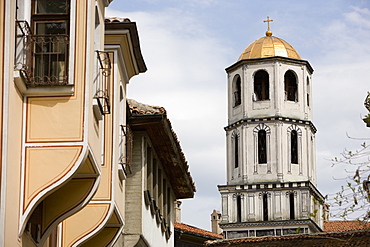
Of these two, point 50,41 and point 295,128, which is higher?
point 295,128

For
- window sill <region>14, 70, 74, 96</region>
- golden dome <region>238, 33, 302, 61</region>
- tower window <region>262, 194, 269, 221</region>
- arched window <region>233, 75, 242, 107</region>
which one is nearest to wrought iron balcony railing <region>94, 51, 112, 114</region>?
window sill <region>14, 70, 74, 96</region>

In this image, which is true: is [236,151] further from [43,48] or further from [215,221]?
[43,48]

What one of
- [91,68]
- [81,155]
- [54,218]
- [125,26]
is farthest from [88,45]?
[125,26]

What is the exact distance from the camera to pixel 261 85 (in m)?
82.3

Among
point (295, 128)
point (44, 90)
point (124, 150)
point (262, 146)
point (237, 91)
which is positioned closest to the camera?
point (44, 90)

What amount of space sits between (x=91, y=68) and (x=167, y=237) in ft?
54.5

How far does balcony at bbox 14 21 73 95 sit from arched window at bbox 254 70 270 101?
66.2 metres

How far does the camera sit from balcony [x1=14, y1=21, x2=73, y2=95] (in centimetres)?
1399

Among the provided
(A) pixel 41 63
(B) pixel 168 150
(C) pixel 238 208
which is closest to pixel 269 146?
(C) pixel 238 208

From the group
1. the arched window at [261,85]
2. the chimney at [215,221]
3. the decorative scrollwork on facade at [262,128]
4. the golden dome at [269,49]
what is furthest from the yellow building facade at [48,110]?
the chimney at [215,221]

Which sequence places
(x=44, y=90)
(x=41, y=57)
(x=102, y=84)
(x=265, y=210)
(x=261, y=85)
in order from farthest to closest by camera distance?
(x=261, y=85) → (x=265, y=210) → (x=102, y=84) → (x=41, y=57) → (x=44, y=90)

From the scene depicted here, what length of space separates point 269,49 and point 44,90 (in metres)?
67.6

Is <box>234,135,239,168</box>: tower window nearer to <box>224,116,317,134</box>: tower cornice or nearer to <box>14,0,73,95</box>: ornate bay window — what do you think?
<box>224,116,317,134</box>: tower cornice

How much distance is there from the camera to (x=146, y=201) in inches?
998
